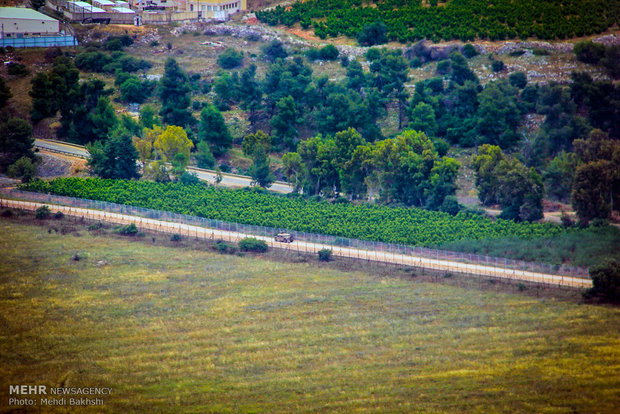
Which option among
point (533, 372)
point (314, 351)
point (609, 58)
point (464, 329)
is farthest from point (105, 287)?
point (609, 58)

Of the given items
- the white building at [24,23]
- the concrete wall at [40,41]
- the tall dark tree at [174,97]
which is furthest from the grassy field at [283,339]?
the white building at [24,23]

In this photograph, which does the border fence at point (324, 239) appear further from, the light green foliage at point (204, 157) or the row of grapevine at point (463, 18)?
the row of grapevine at point (463, 18)

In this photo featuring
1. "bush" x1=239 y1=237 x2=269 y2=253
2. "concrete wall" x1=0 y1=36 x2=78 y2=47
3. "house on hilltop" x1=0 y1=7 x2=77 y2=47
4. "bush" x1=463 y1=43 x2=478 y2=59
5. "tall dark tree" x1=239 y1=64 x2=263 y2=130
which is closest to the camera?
"bush" x1=239 y1=237 x2=269 y2=253

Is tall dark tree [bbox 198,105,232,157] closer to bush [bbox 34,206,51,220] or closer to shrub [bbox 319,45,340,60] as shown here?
bush [bbox 34,206,51,220]

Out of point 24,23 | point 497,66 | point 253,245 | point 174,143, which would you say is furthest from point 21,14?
point 253,245

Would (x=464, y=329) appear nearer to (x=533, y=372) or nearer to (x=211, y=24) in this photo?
(x=533, y=372)

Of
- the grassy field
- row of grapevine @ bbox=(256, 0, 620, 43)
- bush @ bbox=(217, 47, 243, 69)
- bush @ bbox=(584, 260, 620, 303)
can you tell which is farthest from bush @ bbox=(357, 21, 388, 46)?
bush @ bbox=(584, 260, 620, 303)

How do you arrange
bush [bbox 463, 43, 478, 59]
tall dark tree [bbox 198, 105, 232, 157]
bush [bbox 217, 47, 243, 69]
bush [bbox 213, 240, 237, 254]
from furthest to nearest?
1. bush [bbox 217, 47, 243, 69]
2. bush [bbox 463, 43, 478, 59]
3. tall dark tree [bbox 198, 105, 232, 157]
4. bush [bbox 213, 240, 237, 254]
